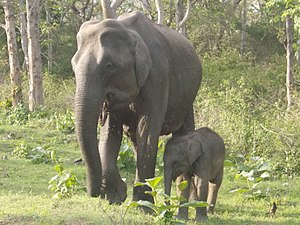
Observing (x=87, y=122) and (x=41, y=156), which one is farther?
(x=41, y=156)

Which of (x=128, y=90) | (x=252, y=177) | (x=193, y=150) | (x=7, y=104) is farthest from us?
(x=7, y=104)

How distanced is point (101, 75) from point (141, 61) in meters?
0.56

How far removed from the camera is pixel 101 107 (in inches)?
240

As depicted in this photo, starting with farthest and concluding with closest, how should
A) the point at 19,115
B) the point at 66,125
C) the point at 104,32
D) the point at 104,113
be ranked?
the point at 19,115
the point at 66,125
the point at 104,113
the point at 104,32

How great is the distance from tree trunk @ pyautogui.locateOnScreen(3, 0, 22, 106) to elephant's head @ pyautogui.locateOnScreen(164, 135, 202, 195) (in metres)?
11.8

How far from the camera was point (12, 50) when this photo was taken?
18234 millimetres

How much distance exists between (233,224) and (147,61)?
2214 mm

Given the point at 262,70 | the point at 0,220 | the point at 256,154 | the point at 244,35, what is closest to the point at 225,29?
the point at 244,35

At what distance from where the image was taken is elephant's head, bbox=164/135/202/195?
7105 mm

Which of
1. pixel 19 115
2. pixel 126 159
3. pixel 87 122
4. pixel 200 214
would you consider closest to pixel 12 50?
pixel 19 115

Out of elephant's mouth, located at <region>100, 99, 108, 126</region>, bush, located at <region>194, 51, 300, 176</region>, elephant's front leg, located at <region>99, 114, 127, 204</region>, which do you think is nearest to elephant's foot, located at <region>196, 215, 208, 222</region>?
elephant's front leg, located at <region>99, 114, 127, 204</region>

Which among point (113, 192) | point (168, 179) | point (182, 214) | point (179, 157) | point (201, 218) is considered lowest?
point (201, 218)

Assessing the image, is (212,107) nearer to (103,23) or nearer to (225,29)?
(103,23)

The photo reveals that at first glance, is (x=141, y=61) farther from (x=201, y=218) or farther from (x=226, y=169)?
(x=226, y=169)
